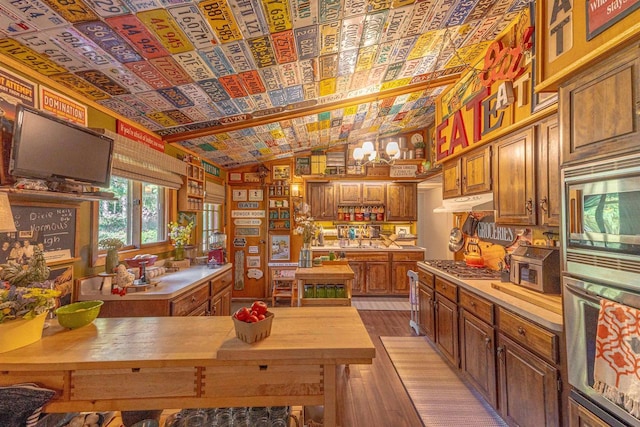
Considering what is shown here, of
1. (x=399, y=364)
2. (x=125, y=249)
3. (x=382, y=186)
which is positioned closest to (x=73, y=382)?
(x=125, y=249)

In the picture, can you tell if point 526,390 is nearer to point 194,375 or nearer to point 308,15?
point 194,375

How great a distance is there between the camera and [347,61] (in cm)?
261

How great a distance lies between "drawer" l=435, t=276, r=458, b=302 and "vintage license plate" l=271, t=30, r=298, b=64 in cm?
251

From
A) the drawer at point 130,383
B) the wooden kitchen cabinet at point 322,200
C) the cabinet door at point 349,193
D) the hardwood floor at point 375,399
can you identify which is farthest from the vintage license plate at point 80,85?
the cabinet door at point 349,193

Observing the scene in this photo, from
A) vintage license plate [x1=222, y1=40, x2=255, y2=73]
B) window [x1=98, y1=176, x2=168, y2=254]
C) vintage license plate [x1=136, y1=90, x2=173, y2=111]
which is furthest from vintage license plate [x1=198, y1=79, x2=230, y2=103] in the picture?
window [x1=98, y1=176, x2=168, y2=254]

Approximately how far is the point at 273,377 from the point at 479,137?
2.86m

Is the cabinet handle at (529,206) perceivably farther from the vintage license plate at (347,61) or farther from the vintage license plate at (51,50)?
the vintage license plate at (51,50)

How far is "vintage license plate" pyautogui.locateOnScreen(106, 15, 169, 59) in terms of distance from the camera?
1522mm

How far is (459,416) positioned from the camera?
2184 millimetres


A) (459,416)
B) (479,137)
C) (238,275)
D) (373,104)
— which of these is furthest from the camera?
(238,275)

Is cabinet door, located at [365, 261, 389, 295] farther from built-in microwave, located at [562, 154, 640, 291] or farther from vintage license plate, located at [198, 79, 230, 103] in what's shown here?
built-in microwave, located at [562, 154, 640, 291]

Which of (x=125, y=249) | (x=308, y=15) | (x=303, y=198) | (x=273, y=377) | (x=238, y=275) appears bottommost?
(x=238, y=275)

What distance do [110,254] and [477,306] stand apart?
10.3 ft

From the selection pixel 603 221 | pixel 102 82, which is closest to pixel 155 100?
pixel 102 82
